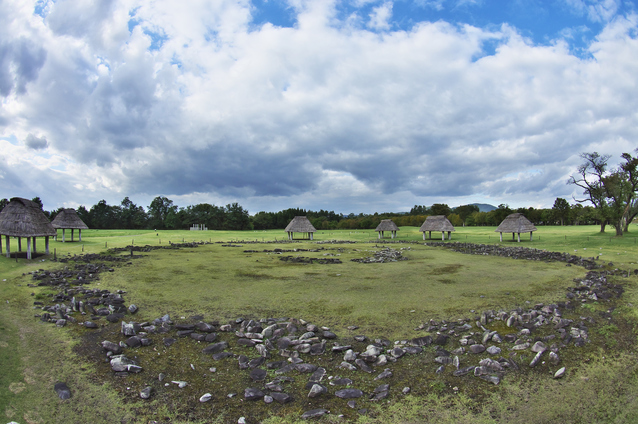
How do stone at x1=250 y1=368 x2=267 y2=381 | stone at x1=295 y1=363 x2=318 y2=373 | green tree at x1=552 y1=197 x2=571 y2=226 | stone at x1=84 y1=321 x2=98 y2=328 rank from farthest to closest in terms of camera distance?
green tree at x1=552 y1=197 x2=571 y2=226 → stone at x1=84 y1=321 x2=98 y2=328 → stone at x1=295 y1=363 x2=318 y2=373 → stone at x1=250 y1=368 x2=267 y2=381

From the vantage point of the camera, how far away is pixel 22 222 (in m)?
20.9

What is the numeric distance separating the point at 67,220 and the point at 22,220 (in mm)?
17425

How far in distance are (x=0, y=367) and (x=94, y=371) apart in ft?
6.09

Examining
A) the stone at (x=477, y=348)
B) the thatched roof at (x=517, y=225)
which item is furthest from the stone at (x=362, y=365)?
the thatched roof at (x=517, y=225)

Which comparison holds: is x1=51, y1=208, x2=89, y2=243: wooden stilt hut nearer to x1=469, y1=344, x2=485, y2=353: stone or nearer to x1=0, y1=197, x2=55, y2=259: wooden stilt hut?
x1=0, y1=197, x2=55, y2=259: wooden stilt hut

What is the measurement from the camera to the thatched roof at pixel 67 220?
3519 centimetres

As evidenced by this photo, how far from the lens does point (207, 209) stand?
100625mm

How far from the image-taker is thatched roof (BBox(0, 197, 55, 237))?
67.2 ft

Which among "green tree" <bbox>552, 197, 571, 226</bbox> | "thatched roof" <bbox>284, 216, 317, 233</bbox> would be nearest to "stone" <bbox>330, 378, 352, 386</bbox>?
"thatched roof" <bbox>284, 216, 317, 233</bbox>

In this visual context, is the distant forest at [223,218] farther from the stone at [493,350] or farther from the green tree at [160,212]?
the stone at [493,350]

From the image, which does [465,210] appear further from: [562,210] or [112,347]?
[112,347]

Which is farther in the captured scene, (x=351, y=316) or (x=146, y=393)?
(x=351, y=316)

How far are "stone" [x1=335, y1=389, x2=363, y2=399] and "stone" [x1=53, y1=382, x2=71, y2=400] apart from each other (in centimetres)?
457

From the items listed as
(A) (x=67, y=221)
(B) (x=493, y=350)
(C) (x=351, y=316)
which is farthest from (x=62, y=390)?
(A) (x=67, y=221)
